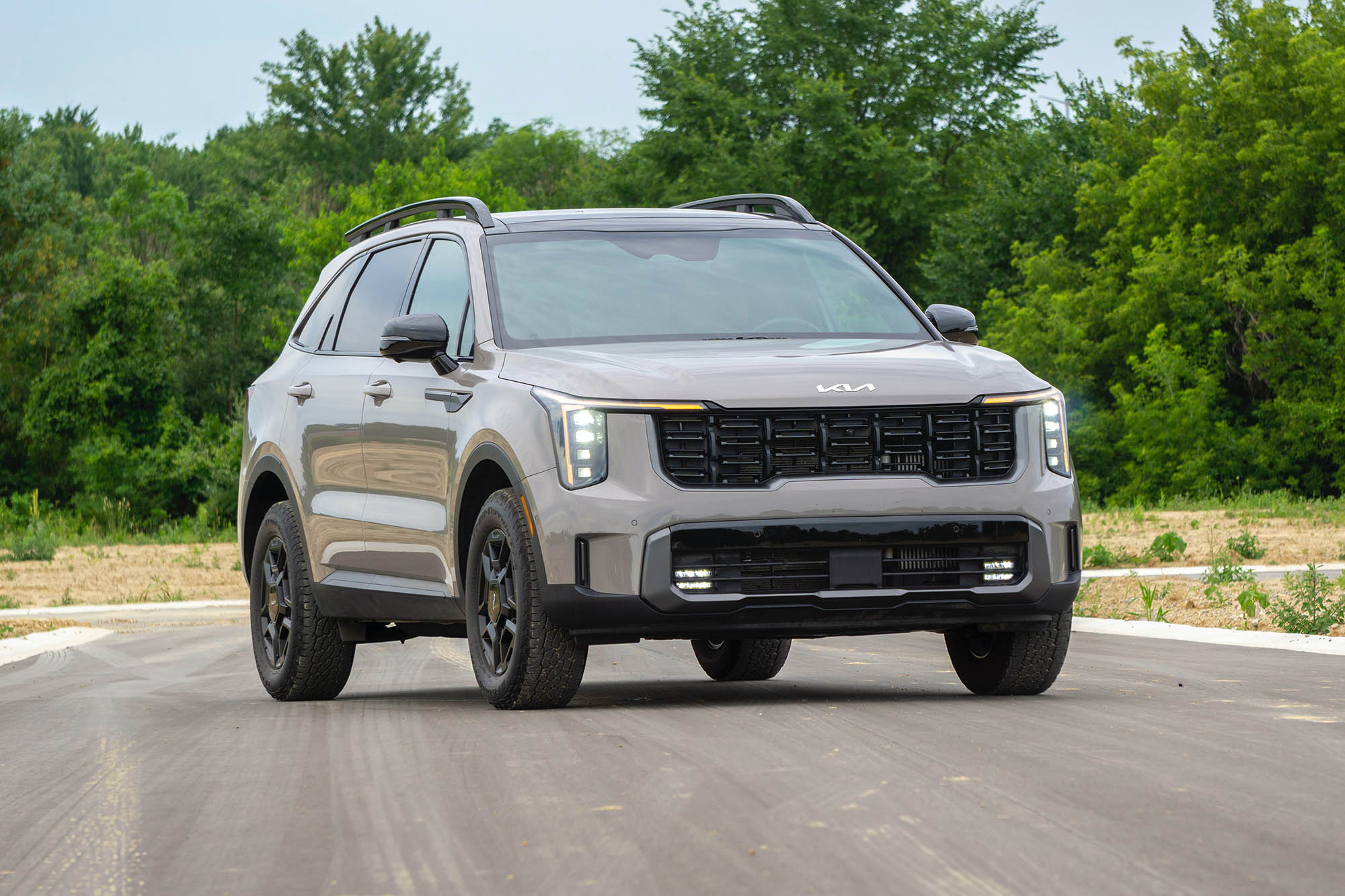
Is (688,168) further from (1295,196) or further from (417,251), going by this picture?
(417,251)

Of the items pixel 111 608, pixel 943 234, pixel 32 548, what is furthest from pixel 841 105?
pixel 111 608

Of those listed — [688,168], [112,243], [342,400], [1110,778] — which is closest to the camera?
[1110,778]

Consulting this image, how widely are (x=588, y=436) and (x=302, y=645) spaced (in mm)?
2759

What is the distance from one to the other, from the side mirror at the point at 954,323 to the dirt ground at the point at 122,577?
16851mm

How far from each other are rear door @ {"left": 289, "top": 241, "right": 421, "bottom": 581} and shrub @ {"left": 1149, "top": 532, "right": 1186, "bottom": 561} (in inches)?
499

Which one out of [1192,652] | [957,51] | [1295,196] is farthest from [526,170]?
[1192,652]

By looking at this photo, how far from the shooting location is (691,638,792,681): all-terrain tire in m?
10.3

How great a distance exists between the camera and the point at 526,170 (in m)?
98.1

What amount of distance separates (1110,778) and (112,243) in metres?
72.2

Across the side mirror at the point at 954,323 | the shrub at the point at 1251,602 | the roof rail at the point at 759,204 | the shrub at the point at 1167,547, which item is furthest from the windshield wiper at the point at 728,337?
the shrub at the point at 1167,547

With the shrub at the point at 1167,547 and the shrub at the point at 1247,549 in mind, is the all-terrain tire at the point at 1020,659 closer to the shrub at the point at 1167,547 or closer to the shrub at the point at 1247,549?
the shrub at the point at 1247,549

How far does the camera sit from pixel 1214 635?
492 inches

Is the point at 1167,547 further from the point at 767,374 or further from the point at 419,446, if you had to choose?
the point at 767,374

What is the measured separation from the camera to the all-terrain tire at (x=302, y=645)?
962cm
